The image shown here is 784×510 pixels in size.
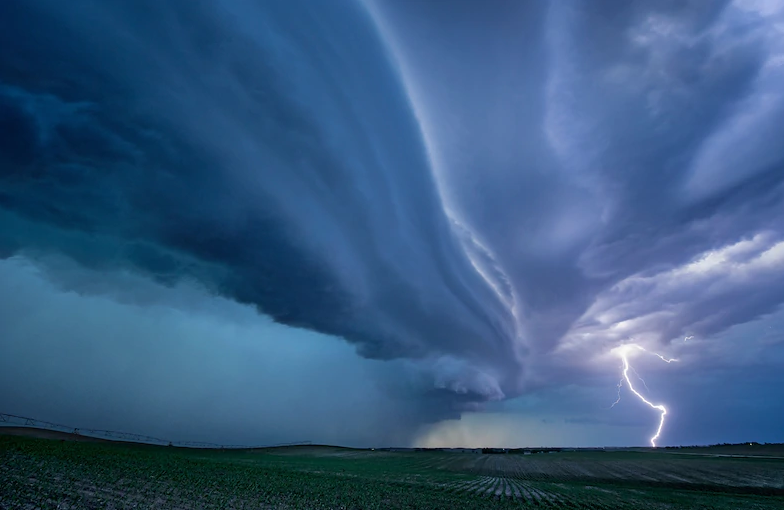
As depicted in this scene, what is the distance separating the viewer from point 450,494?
139ft

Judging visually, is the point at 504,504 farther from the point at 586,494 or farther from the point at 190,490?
the point at 190,490

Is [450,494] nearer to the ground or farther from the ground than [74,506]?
nearer to the ground

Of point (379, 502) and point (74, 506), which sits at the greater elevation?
point (74, 506)

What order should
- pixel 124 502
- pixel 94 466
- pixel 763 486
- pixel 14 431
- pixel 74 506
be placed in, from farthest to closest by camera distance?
pixel 14 431 → pixel 763 486 → pixel 94 466 → pixel 124 502 → pixel 74 506

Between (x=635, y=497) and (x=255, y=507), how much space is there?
4672cm

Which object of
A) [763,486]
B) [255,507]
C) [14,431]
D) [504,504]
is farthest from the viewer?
[14,431]

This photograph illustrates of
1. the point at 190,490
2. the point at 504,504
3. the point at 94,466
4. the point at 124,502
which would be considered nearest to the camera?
the point at 124,502

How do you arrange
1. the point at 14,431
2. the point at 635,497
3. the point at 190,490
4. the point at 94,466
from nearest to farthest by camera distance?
the point at 190,490 → the point at 94,466 → the point at 635,497 → the point at 14,431

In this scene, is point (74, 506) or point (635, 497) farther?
point (635, 497)

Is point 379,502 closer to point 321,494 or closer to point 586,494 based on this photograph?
point 321,494

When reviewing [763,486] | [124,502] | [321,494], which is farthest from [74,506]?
[763,486]

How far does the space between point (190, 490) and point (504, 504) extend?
31.2 metres

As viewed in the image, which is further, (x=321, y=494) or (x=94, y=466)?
(x=94, y=466)

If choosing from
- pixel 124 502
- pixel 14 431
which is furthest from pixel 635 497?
pixel 14 431
